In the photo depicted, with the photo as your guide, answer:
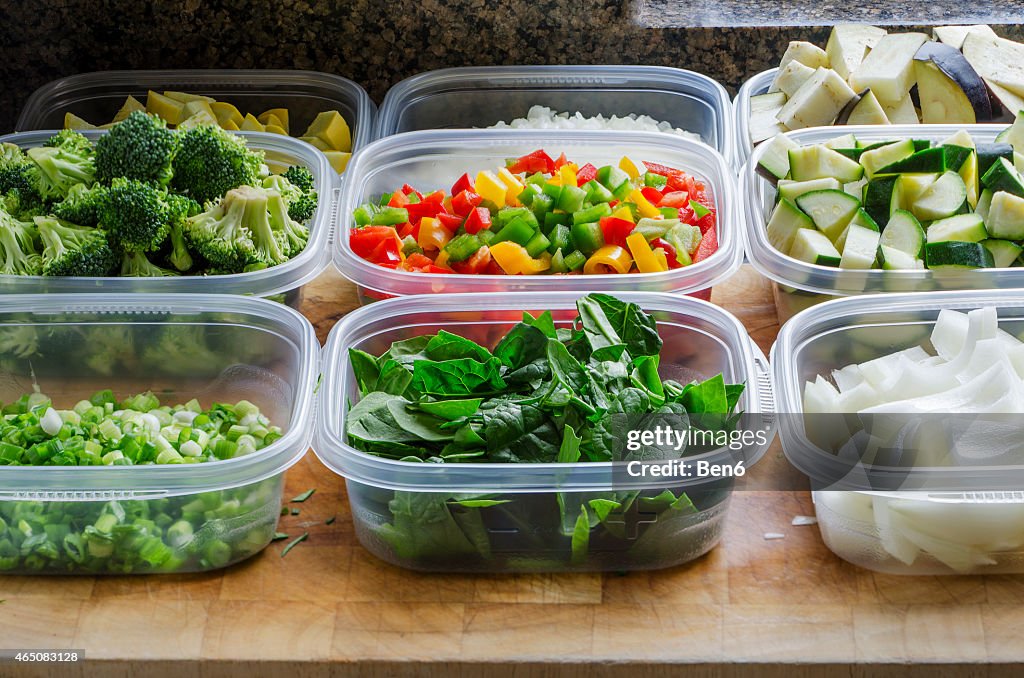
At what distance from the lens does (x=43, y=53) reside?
235cm

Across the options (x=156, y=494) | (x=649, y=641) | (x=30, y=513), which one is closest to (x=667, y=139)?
(x=649, y=641)

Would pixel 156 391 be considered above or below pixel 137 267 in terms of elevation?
below

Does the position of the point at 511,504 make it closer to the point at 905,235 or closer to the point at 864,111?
the point at 905,235

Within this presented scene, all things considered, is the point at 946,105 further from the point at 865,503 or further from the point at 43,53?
the point at 43,53

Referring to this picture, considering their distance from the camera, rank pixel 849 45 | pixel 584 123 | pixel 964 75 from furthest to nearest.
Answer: pixel 584 123 → pixel 849 45 → pixel 964 75

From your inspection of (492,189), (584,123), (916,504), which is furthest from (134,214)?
(916,504)

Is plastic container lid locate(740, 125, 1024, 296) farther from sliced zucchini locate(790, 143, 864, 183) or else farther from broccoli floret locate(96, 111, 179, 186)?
broccoli floret locate(96, 111, 179, 186)

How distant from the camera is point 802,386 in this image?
1.61 metres

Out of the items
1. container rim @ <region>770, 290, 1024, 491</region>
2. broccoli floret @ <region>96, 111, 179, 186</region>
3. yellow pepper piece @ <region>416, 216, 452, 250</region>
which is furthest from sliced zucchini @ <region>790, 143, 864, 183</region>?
broccoli floret @ <region>96, 111, 179, 186</region>

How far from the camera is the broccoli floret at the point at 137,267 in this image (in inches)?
69.9

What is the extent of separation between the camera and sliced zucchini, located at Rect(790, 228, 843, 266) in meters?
1.71

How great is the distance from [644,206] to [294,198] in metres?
0.65

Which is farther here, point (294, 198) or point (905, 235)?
point (294, 198)

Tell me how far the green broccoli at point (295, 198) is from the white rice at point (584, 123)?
1.59 feet
